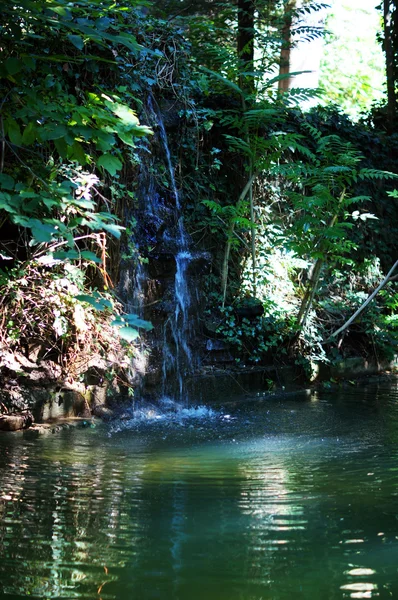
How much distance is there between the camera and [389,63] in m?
12.3

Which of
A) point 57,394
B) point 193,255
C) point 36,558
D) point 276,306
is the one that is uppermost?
point 193,255

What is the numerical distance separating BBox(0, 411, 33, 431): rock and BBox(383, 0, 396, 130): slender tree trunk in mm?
8925

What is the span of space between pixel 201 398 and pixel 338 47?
20548 mm

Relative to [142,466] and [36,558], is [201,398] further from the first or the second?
[36,558]

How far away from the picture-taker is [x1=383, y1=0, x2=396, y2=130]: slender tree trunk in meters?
12.1

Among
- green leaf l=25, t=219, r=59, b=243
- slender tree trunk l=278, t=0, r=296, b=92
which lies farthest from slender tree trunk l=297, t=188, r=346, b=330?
green leaf l=25, t=219, r=59, b=243

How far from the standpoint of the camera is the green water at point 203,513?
8.70 feet

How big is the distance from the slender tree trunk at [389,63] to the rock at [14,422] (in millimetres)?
8925

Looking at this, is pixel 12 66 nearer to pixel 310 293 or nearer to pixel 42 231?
pixel 42 231

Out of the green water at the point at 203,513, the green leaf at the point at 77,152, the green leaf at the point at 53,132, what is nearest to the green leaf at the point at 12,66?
the green leaf at the point at 53,132

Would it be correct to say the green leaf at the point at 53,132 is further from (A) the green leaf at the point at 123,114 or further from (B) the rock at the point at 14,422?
(B) the rock at the point at 14,422

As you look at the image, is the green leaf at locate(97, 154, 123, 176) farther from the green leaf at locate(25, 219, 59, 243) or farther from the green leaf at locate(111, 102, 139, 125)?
the green leaf at locate(25, 219, 59, 243)

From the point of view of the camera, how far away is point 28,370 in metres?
6.12

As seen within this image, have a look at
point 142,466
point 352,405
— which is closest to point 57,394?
A: point 142,466
